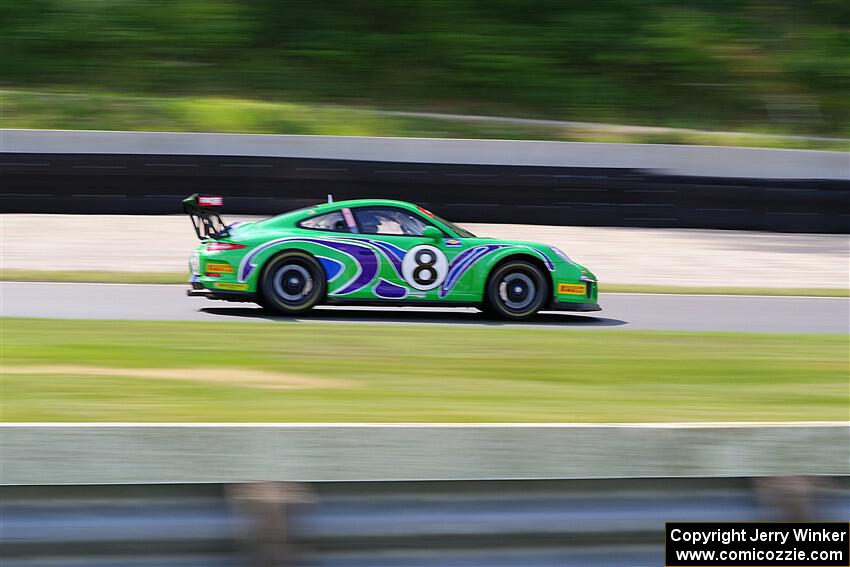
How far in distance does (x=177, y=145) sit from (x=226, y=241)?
7512 millimetres

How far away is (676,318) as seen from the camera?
33.0 ft

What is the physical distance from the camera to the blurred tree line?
2392 centimetres

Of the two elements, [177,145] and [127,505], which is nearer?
[127,505]

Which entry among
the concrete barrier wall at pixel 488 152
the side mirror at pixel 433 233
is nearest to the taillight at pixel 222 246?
the side mirror at pixel 433 233

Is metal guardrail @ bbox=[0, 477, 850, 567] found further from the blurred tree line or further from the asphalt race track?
the blurred tree line

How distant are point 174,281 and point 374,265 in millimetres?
3399

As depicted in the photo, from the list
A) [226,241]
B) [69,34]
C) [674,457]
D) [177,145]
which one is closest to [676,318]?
[226,241]

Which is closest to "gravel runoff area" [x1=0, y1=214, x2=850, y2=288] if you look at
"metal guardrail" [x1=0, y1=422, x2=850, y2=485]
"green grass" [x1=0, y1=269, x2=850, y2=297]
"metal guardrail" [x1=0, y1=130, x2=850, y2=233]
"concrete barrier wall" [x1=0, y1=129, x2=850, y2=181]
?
"metal guardrail" [x1=0, y1=130, x2=850, y2=233]

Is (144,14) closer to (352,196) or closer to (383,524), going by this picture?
(352,196)

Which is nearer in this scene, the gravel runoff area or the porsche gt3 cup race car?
the porsche gt3 cup race car

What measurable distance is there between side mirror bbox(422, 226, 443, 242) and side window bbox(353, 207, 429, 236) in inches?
1.4

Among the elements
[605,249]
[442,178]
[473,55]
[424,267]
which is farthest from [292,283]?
[473,55]

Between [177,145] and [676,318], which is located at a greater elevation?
[177,145]

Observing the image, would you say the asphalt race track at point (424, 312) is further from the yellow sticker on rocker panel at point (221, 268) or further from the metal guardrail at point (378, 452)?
the metal guardrail at point (378, 452)
